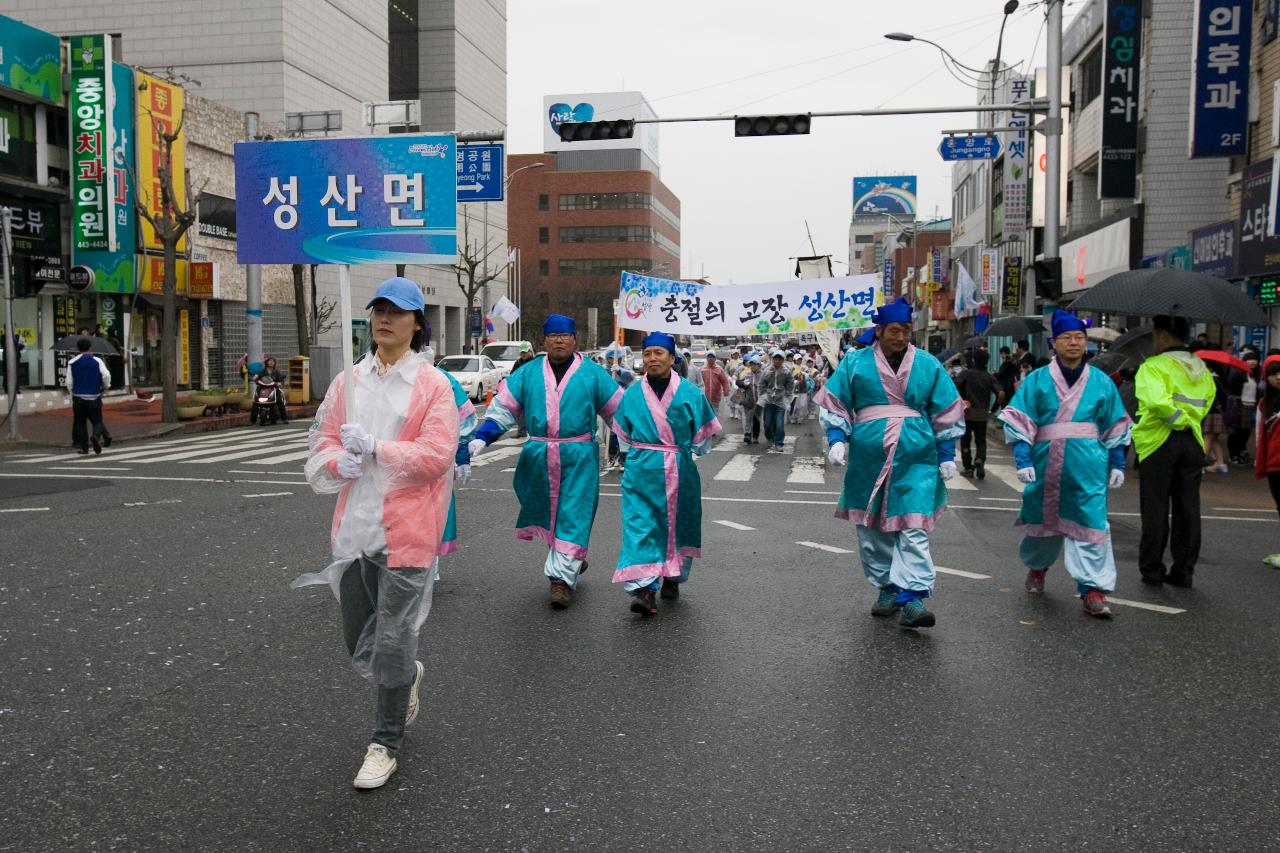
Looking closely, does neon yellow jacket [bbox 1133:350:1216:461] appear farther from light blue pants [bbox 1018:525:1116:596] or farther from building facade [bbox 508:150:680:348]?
building facade [bbox 508:150:680:348]

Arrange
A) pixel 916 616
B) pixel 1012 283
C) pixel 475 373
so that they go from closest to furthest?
pixel 916 616 < pixel 475 373 < pixel 1012 283

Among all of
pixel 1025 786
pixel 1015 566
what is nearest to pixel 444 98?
pixel 1015 566

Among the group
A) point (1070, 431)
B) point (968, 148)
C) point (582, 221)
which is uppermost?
point (582, 221)

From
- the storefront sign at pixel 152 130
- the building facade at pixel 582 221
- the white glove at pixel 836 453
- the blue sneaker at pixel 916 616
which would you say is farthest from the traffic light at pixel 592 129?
the building facade at pixel 582 221

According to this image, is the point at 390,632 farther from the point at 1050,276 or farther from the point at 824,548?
the point at 1050,276

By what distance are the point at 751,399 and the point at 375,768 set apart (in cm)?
1685

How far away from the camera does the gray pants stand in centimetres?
418

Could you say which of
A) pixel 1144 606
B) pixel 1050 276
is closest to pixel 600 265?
pixel 1050 276

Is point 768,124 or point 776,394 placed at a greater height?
point 768,124

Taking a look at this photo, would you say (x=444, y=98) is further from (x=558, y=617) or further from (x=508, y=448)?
(x=558, y=617)

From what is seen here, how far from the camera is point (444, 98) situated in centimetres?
5894

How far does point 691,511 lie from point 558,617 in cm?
112

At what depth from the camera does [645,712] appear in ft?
16.1

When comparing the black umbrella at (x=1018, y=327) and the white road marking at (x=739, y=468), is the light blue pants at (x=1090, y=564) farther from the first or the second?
the black umbrella at (x=1018, y=327)
